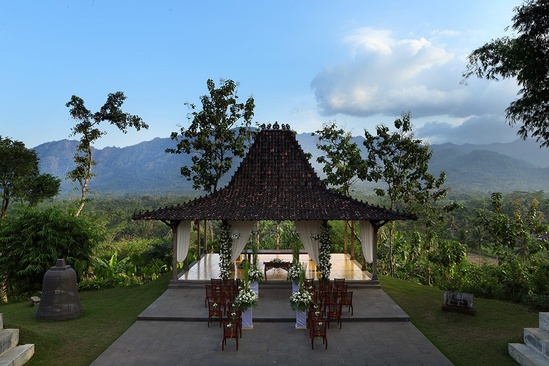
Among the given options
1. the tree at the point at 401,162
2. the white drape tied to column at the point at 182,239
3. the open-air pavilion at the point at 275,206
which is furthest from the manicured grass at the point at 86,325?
the tree at the point at 401,162

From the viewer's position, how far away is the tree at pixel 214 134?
75.6 ft

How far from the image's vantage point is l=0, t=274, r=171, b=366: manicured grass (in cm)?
908

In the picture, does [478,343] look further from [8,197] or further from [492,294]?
[8,197]

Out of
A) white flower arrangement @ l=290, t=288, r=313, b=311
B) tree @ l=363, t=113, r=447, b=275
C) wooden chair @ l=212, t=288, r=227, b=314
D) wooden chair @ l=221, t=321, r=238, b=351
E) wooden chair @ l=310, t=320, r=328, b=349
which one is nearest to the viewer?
wooden chair @ l=221, t=321, r=238, b=351

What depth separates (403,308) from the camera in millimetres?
12484

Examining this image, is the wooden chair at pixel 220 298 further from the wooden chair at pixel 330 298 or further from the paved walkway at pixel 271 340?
the wooden chair at pixel 330 298

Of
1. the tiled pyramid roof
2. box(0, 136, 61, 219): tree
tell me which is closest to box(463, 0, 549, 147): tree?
the tiled pyramid roof

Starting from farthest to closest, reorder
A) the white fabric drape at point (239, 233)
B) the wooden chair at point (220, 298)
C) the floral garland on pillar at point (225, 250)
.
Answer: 1. the white fabric drape at point (239, 233)
2. the floral garland on pillar at point (225, 250)
3. the wooden chair at point (220, 298)

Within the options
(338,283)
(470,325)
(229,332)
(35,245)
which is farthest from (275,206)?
(35,245)

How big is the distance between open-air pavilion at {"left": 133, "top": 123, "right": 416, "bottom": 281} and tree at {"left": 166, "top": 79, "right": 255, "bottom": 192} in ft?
21.3

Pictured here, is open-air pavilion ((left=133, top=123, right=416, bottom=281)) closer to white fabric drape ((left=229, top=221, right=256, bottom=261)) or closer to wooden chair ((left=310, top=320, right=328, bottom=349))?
white fabric drape ((left=229, top=221, right=256, bottom=261))

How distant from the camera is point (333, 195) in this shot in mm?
15211

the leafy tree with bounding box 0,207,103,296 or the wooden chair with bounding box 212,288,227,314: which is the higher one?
the leafy tree with bounding box 0,207,103,296

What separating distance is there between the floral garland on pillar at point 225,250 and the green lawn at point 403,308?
2.46m
